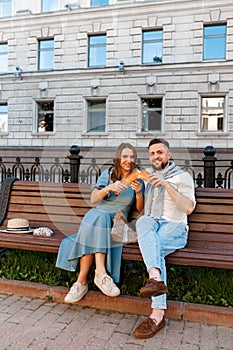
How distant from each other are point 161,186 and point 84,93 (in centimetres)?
1484

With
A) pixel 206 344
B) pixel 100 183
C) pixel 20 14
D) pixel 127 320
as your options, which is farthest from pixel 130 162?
pixel 20 14

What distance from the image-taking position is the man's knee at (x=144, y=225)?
3107mm

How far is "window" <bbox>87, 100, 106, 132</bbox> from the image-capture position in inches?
675

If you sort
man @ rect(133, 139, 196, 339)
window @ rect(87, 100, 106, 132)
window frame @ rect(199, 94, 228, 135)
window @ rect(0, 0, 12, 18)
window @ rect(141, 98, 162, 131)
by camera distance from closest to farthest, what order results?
man @ rect(133, 139, 196, 339), window frame @ rect(199, 94, 228, 135), window @ rect(141, 98, 162, 131), window @ rect(87, 100, 106, 132), window @ rect(0, 0, 12, 18)

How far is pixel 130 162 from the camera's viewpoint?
3.51 m

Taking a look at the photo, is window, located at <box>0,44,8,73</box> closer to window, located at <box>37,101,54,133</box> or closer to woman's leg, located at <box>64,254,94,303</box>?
window, located at <box>37,101,54,133</box>

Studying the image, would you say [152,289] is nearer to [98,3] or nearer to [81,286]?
[81,286]

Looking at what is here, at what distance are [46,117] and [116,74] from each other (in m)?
4.79

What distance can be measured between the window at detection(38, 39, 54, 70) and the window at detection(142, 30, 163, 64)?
5411mm

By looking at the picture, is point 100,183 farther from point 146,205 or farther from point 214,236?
point 214,236

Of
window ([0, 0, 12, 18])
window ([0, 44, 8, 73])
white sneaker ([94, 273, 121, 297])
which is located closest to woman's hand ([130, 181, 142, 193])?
white sneaker ([94, 273, 121, 297])

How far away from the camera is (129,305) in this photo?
10.4 feet

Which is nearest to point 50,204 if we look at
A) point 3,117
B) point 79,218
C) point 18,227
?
point 79,218

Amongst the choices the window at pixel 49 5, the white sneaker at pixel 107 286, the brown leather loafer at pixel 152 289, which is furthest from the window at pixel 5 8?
the brown leather loafer at pixel 152 289
